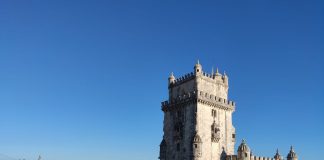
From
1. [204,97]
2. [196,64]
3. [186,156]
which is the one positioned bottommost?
[186,156]

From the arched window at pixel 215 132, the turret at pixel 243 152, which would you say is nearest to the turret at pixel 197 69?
the arched window at pixel 215 132

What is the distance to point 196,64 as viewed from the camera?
268 ft

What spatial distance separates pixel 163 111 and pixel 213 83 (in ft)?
35.8

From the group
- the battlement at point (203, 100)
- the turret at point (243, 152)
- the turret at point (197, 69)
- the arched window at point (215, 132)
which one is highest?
the turret at point (197, 69)

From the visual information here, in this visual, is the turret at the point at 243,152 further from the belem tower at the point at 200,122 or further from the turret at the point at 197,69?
the turret at the point at 197,69

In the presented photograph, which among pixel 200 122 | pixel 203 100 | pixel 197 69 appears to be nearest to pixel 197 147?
pixel 200 122

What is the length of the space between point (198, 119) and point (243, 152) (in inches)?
363

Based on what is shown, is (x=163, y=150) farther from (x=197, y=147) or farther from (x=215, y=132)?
(x=215, y=132)

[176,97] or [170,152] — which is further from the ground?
[176,97]

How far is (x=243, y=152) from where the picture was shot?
75.8 meters

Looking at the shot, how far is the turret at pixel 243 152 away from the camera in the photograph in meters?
75.6

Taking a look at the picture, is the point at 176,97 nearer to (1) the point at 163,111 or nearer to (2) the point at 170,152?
(1) the point at 163,111

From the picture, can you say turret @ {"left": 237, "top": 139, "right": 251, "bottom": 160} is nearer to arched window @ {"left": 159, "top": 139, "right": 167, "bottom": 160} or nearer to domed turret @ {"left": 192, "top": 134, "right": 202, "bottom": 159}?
domed turret @ {"left": 192, "top": 134, "right": 202, "bottom": 159}

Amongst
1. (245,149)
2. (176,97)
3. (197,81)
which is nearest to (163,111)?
(176,97)
